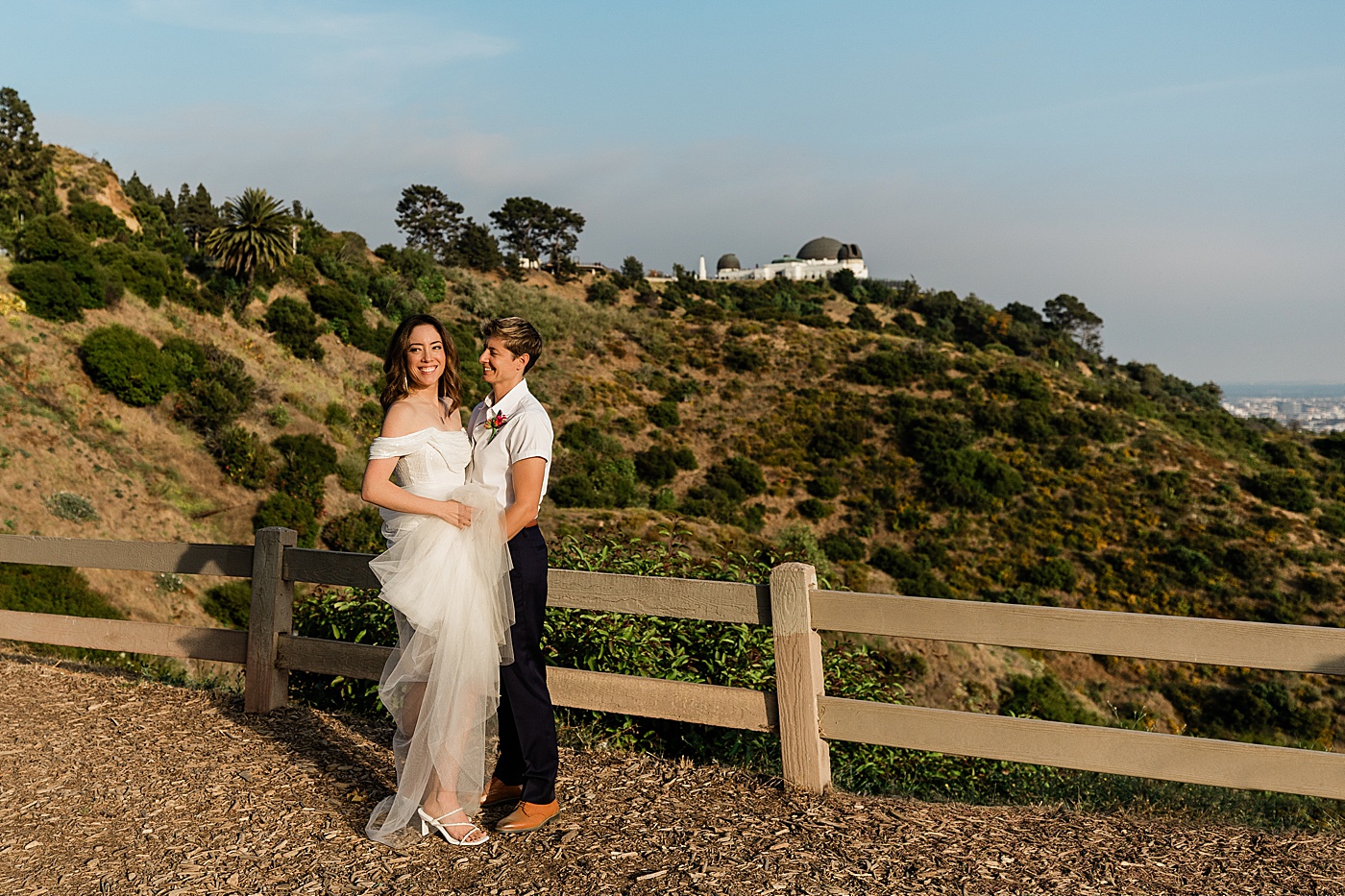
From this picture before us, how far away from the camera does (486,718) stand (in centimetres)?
360

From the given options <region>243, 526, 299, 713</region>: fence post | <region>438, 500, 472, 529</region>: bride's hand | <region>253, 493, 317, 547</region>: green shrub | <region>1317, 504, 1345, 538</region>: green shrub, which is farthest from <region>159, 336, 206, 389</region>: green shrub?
<region>1317, 504, 1345, 538</region>: green shrub

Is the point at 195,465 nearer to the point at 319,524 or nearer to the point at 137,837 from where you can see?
the point at 319,524

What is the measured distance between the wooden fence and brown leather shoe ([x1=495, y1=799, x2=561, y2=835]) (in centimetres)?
74

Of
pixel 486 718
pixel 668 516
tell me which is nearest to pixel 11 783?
pixel 486 718

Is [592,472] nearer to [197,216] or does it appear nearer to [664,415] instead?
[664,415]

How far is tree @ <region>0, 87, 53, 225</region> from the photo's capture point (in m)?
34.4

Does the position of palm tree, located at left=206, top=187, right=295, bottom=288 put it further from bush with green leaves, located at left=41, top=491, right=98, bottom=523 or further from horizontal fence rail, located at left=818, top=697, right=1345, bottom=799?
horizontal fence rail, located at left=818, top=697, right=1345, bottom=799

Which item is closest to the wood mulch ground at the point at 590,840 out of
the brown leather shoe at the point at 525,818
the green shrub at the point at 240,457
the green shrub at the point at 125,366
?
the brown leather shoe at the point at 525,818

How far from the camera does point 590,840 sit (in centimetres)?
369

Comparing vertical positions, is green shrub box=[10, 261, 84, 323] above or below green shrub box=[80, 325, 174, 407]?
above

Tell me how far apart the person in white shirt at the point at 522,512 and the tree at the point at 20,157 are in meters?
37.5

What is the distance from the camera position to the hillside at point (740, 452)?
75.5 feet

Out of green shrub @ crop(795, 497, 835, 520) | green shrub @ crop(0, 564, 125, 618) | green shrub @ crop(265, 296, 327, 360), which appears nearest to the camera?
green shrub @ crop(0, 564, 125, 618)

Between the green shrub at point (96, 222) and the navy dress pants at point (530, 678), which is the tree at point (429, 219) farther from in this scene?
the navy dress pants at point (530, 678)
